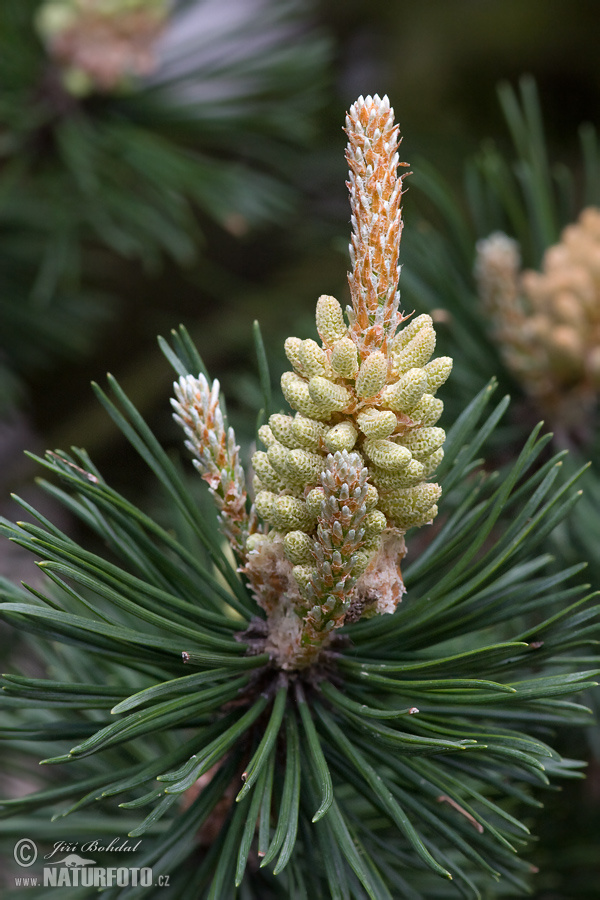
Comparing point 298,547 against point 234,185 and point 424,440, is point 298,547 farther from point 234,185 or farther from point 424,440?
point 234,185

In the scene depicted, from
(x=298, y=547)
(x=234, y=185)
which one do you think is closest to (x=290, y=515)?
(x=298, y=547)

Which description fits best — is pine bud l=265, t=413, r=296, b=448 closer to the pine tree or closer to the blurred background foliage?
the pine tree

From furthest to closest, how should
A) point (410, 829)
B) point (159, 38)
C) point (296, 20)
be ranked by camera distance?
point (296, 20) < point (159, 38) < point (410, 829)

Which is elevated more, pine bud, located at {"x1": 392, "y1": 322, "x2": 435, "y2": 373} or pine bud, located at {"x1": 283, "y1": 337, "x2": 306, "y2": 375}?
pine bud, located at {"x1": 283, "y1": 337, "x2": 306, "y2": 375}

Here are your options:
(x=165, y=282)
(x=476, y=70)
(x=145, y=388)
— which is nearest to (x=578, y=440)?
(x=145, y=388)

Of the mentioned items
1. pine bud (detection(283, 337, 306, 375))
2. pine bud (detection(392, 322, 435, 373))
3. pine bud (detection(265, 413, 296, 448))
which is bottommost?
pine bud (detection(265, 413, 296, 448))

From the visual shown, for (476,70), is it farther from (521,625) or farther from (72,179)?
(521,625)

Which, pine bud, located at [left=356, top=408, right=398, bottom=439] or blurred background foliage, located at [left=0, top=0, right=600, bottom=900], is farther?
blurred background foliage, located at [left=0, top=0, right=600, bottom=900]

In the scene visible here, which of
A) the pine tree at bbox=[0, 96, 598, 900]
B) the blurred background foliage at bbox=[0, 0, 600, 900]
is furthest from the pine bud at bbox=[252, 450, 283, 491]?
the blurred background foliage at bbox=[0, 0, 600, 900]
